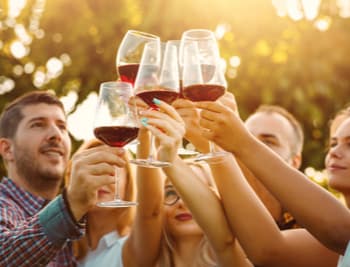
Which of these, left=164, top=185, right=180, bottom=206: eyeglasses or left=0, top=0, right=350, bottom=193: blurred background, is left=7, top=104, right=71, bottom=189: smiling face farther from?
left=0, top=0, right=350, bottom=193: blurred background

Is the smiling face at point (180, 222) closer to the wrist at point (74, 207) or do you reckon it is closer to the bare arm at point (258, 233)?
the bare arm at point (258, 233)

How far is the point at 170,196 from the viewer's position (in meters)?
4.98

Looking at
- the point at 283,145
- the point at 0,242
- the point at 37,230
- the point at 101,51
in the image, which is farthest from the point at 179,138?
the point at 101,51

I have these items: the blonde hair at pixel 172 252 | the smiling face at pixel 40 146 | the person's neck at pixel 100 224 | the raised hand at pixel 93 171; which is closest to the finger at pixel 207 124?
the raised hand at pixel 93 171

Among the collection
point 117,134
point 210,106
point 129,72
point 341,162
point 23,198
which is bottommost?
point 23,198

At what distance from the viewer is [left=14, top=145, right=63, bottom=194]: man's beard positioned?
5.49 metres

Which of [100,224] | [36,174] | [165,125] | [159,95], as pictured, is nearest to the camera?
[165,125]

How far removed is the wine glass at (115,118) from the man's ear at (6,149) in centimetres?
246

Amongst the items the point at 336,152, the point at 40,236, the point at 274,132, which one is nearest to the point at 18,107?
the point at 274,132

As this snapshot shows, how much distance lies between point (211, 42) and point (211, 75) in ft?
0.59

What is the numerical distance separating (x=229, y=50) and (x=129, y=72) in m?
6.02

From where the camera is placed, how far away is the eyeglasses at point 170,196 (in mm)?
4955

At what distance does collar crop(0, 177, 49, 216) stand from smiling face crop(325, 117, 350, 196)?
2.05 m

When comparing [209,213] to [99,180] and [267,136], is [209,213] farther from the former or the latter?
[267,136]
